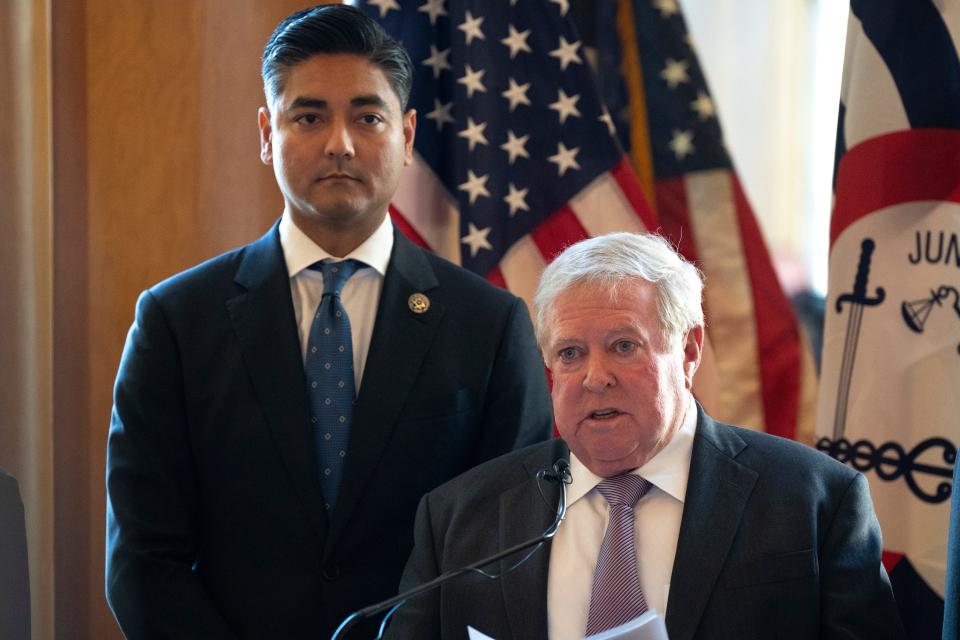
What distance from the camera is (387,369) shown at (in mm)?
2221

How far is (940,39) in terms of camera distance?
106 inches

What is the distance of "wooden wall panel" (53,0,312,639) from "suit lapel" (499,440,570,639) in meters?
1.43

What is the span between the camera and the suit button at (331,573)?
7.06 ft

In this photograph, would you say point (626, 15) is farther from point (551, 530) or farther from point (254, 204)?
point (551, 530)

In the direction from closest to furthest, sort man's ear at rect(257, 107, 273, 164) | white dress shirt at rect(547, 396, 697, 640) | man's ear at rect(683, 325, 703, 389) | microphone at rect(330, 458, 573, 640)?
microphone at rect(330, 458, 573, 640) < white dress shirt at rect(547, 396, 697, 640) < man's ear at rect(683, 325, 703, 389) < man's ear at rect(257, 107, 273, 164)

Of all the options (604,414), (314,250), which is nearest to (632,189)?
(314,250)

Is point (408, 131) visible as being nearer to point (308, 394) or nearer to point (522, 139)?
point (308, 394)

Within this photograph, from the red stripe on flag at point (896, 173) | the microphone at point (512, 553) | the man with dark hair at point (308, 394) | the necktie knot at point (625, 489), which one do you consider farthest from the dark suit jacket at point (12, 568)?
the red stripe on flag at point (896, 173)

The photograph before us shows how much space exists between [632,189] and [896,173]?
65 cm

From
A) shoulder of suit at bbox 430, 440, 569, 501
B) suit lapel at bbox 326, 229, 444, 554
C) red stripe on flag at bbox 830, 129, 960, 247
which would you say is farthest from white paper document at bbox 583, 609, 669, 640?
red stripe on flag at bbox 830, 129, 960, 247

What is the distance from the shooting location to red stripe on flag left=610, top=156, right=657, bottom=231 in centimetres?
303

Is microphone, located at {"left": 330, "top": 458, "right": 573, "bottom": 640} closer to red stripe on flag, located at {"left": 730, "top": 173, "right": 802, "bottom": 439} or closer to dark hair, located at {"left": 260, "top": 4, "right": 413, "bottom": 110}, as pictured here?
dark hair, located at {"left": 260, "top": 4, "right": 413, "bottom": 110}

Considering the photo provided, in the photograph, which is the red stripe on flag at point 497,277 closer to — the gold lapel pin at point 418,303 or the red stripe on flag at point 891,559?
the gold lapel pin at point 418,303

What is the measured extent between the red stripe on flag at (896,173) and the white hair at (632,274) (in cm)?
97
